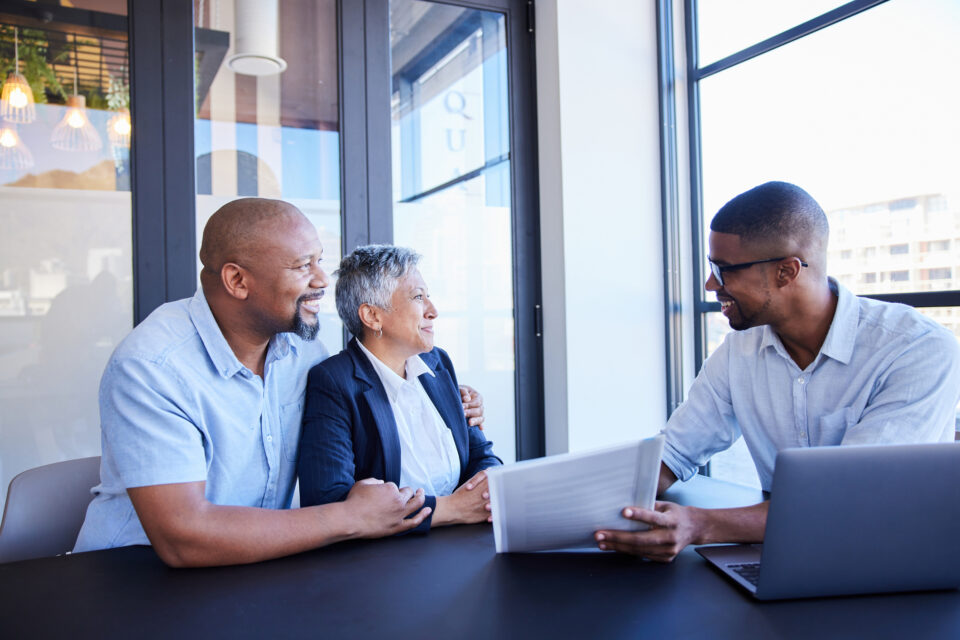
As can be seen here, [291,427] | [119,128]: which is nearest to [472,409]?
[291,427]

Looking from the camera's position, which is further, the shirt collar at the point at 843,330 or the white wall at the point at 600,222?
the white wall at the point at 600,222

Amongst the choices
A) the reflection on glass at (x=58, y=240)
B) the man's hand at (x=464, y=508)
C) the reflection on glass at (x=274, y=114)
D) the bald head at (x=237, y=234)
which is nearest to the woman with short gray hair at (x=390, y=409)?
the man's hand at (x=464, y=508)

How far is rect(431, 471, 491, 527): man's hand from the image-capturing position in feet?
5.14

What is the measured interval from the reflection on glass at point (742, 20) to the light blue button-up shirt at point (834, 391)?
1.84m

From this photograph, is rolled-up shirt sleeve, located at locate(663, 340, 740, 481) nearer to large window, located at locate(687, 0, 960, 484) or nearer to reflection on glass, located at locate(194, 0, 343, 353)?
large window, located at locate(687, 0, 960, 484)

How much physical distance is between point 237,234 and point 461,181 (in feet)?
6.59

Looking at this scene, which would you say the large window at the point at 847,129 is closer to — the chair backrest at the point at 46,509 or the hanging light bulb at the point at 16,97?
the chair backrest at the point at 46,509

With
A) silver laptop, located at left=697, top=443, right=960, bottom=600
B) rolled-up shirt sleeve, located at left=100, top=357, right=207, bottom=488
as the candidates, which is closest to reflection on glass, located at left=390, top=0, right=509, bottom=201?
rolled-up shirt sleeve, located at left=100, top=357, right=207, bottom=488

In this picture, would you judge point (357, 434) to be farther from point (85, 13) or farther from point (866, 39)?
point (866, 39)

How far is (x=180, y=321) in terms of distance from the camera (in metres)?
1.67

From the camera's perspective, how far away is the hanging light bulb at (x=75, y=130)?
2.77m

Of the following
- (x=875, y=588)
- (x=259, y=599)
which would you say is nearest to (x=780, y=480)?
(x=875, y=588)

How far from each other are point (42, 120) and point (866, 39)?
131 inches

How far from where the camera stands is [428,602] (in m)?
1.11
